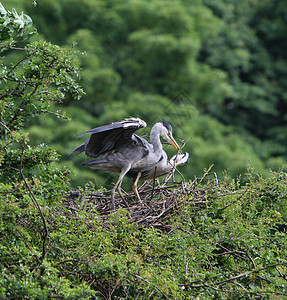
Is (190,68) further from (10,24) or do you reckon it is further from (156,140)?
(10,24)

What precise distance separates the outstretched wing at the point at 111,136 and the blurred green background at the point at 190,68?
4.83 metres

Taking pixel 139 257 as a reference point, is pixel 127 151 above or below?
below

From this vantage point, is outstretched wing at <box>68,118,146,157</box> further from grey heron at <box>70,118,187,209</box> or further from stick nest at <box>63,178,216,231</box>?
stick nest at <box>63,178,216,231</box>

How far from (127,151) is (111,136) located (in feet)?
1.05

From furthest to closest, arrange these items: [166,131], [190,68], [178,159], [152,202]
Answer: [190,68]
[178,159]
[166,131]
[152,202]

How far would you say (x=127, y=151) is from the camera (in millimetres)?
6316

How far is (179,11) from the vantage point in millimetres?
15359

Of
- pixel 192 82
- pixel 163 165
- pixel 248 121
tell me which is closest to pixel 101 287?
pixel 163 165

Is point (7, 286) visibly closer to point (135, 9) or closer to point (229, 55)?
point (135, 9)

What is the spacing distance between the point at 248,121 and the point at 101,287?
1256cm

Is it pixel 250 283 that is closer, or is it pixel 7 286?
pixel 7 286

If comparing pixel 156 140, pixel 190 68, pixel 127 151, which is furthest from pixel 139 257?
pixel 190 68

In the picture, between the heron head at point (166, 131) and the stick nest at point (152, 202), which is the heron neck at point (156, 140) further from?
the stick nest at point (152, 202)

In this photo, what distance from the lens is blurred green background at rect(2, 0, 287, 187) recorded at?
12.8 m
